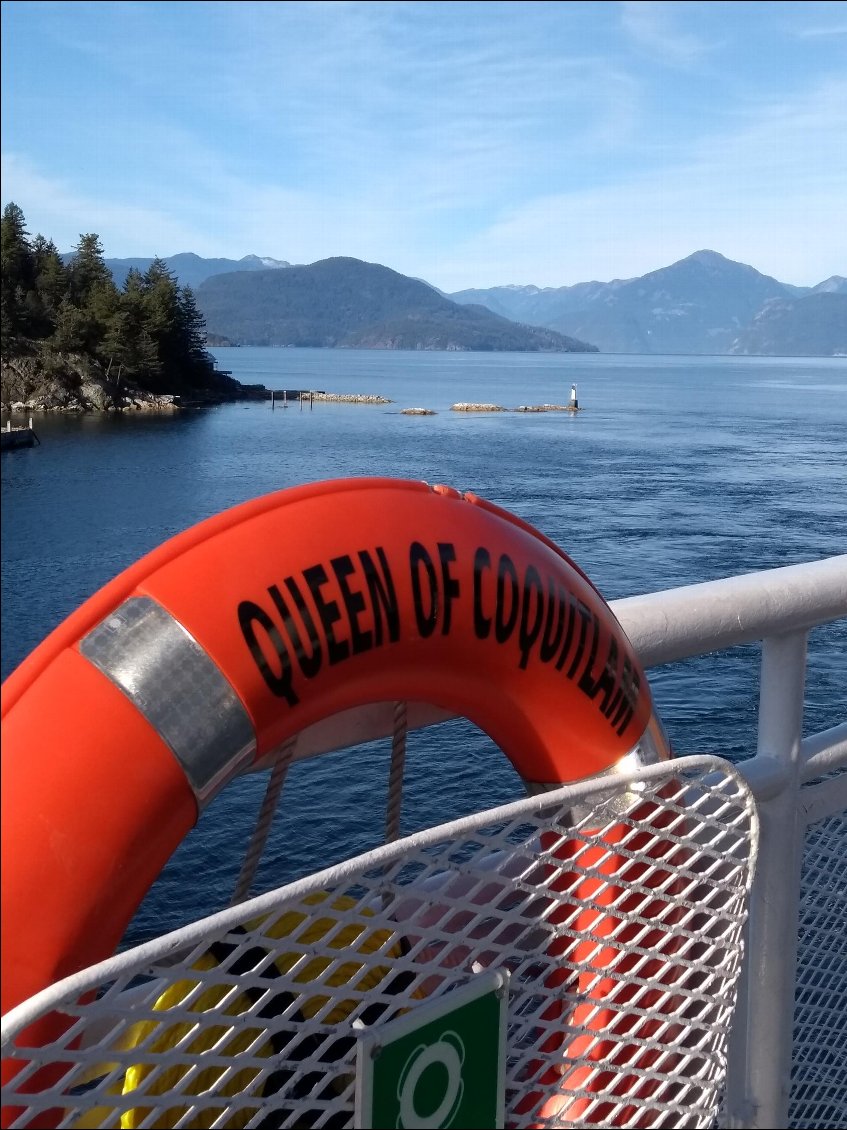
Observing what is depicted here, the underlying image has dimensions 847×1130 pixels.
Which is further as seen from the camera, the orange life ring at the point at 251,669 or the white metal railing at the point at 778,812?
the white metal railing at the point at 778,812

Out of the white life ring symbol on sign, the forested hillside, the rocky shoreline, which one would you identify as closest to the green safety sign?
the white life ring symbol on sign

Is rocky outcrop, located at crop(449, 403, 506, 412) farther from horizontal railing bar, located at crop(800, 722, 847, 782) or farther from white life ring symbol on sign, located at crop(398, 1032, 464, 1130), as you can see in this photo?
white life ring symbol on sign, located at crop(398, 1032, 464, 1130)

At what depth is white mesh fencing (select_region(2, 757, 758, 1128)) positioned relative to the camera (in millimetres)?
A: 887

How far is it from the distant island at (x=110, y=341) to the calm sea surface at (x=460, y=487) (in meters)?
1.95

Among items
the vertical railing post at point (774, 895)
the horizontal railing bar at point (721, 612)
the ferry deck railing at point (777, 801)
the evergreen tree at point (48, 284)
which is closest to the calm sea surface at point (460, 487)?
the horizontal railing bar at point (721, 612)

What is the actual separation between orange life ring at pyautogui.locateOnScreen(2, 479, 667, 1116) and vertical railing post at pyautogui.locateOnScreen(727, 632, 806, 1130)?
14.8 inches

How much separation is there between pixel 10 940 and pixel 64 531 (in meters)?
32.0

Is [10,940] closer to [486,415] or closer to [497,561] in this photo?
[497,561]

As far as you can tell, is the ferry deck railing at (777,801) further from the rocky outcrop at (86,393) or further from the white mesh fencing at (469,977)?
the rocky outcrop at (86,393)

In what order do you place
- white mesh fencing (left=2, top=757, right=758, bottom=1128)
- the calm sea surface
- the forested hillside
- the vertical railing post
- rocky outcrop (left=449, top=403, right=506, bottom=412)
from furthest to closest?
1. rocky outcrop (left=449, top=403, right=506, bottom=412)
2. the forested hillside
3. the calm sea surface
4. the vertical railing post
5. white mesh fencing (left=2, top=757, right=758, bottom=1128)

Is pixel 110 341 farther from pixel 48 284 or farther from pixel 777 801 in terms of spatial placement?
pixel 777 801

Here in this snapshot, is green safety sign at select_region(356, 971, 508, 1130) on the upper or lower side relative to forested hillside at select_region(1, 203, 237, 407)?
lower

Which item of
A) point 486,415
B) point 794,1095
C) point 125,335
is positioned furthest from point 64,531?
point 486,415

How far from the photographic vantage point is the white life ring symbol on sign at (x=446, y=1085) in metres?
1.06
